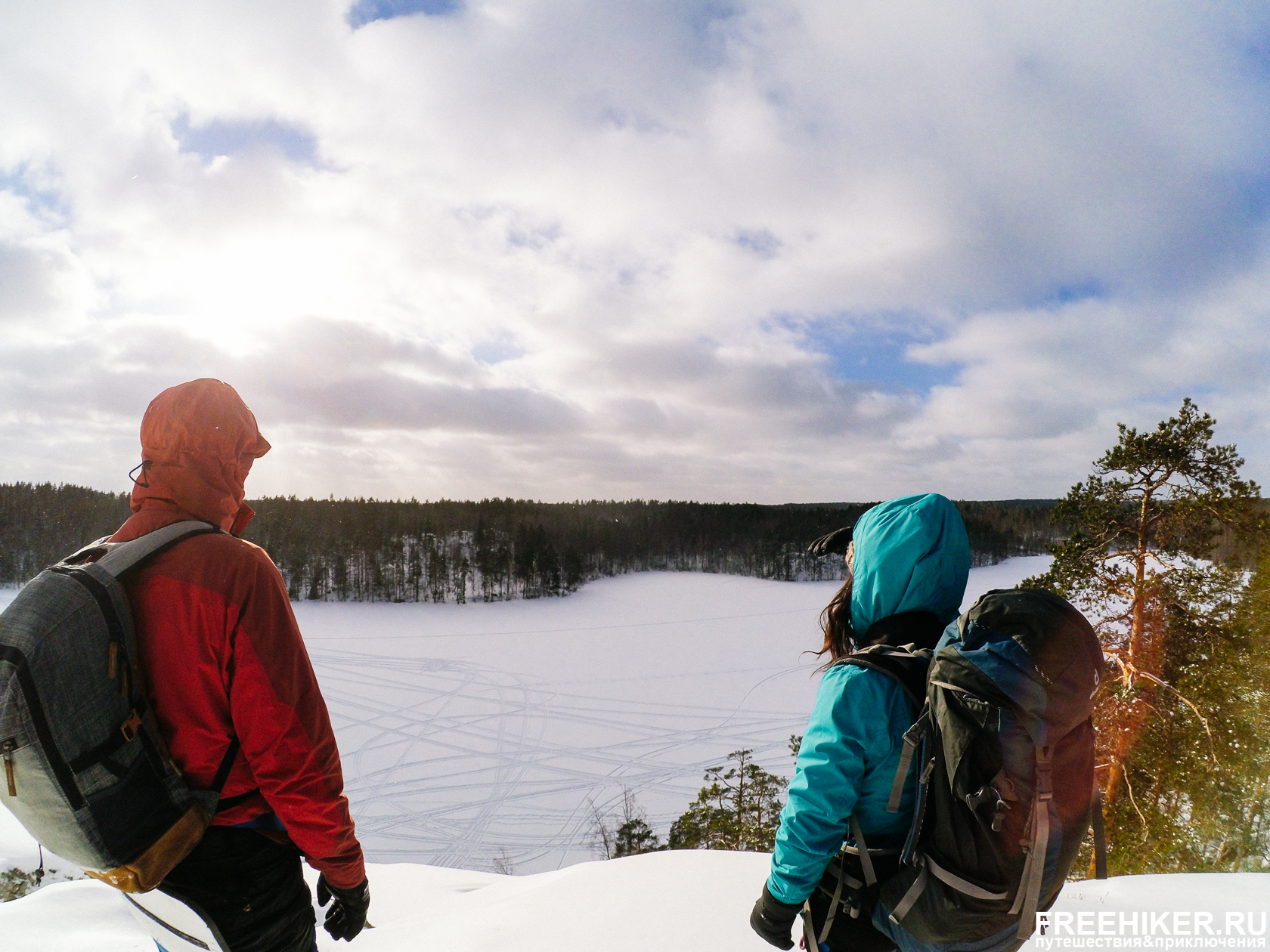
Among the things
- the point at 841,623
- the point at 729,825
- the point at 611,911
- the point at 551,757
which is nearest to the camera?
the point at 841,623

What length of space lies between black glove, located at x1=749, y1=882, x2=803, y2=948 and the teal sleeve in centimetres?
4

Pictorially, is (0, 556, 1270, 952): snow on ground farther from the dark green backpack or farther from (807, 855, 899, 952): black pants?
the dark green backpack

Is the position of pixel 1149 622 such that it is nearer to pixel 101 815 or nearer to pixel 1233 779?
pixel 1233 779

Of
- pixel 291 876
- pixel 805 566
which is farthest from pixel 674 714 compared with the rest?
pixel 805 566

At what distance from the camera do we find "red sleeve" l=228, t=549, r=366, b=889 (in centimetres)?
145

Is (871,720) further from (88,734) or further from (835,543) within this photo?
(88,734)

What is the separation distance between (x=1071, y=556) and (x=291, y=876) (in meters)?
8.98

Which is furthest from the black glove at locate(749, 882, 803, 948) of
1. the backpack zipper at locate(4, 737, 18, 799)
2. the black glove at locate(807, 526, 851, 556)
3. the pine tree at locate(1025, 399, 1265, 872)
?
the pine tree at locate(1025, 399, 1265, 872)

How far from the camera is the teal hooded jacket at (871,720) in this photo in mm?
1600

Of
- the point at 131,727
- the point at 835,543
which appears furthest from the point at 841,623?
the point at 131,727

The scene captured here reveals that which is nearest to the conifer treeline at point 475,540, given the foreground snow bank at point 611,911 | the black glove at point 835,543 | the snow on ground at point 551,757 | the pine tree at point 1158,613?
the snow on ground at point 551,757

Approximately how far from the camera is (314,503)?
5906 centimetres

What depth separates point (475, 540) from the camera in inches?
2194

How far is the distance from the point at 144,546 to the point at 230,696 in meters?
0.42
